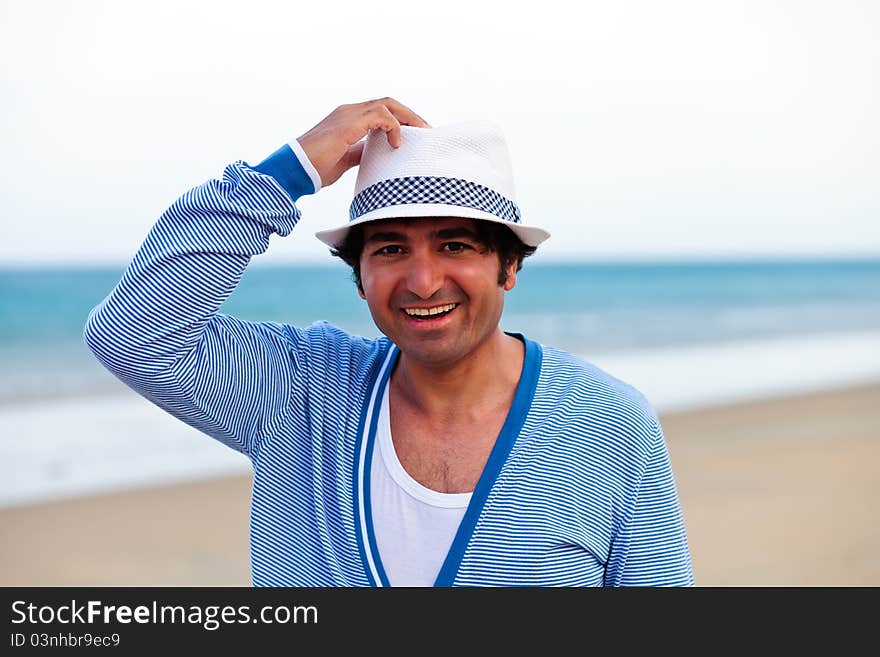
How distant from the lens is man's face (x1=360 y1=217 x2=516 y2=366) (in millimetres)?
2158

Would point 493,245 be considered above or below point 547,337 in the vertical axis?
below

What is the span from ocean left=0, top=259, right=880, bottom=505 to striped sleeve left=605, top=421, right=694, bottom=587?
211 inches

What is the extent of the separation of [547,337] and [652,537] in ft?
48.5

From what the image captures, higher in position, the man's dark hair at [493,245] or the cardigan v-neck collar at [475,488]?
the man's dark hair at [493,245]

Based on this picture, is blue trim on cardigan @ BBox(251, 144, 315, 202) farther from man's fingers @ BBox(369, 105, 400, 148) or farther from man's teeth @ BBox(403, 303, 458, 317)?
man's teeth @ BBox(403, 303, 458, 317)

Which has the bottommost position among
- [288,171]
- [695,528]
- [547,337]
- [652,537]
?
[652,537]

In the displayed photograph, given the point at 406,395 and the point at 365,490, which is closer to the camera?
the point at 365,490

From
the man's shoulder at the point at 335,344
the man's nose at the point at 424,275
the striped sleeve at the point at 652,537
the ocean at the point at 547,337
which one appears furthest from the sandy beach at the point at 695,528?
the man's nose at the point at 424,275

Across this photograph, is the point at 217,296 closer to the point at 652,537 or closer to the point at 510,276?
the point at 510,276

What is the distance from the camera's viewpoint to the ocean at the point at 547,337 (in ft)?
24.8

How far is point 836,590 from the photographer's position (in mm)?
2543

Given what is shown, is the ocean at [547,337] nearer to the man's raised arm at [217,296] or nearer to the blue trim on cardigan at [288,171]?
the man's raised arm at [217,296]

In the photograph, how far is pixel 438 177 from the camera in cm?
215

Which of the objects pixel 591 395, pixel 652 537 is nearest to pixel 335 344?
pixel 591 395
